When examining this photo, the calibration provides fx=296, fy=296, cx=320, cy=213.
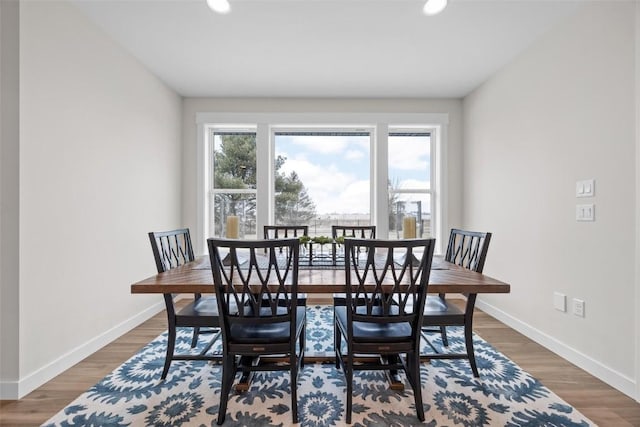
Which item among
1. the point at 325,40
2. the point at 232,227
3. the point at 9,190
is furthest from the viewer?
the point at 325,40

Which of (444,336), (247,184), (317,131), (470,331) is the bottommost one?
(444,336)

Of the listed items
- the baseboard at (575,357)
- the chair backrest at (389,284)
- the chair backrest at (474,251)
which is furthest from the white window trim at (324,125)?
the chair backrest at (389,284)

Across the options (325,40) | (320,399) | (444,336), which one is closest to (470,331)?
(444,336)

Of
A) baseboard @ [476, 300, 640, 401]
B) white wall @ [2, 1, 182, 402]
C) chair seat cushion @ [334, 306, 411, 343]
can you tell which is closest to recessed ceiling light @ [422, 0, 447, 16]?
chair seat cushion @ [334, 306, 411, 343]

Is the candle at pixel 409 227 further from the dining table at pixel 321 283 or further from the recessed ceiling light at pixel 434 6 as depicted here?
the recessed ceiling light at pixel 434 6

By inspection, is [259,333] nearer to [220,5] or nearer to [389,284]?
[389,284]

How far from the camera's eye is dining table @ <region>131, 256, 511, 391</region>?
153 cm

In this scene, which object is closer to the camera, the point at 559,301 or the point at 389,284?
the point at 389,284

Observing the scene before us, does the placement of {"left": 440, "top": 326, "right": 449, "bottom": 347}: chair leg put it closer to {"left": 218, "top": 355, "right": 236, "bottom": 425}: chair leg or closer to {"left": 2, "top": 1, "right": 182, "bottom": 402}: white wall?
{"left": 218, "top": 355, "right": 236, "bottom": 425}: chair leg

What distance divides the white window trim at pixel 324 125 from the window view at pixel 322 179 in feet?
0.55

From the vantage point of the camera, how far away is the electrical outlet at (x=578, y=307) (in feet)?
6.88

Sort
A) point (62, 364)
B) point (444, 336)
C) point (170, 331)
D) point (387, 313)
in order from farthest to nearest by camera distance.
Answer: point (444, 336)
point (62, 364)
point (170, 331)
point (387, 313)

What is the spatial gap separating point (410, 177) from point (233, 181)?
2.32m

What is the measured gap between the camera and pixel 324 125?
3713mm
